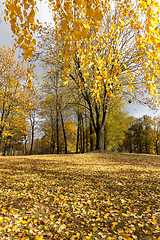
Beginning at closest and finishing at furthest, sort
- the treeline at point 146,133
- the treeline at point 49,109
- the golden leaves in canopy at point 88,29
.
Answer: the golden leaves in canopy at point 88,29 < the treeline at point 49,109 < the treeline at point 146,133

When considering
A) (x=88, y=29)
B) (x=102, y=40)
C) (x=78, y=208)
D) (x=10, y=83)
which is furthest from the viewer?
(x=10, y=83)

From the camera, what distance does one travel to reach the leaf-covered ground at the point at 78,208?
7.55ft

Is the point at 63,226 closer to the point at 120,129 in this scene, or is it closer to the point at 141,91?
the point at 141,91

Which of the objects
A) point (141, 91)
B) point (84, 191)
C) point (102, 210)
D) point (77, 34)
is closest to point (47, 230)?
point (102, 210)

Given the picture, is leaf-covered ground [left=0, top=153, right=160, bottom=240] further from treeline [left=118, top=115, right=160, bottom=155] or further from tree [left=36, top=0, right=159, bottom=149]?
treeline [left=118, top=115, right=160, bottom=155]

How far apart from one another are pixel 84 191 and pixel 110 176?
1536 mm

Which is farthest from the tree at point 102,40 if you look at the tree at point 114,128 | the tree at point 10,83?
the tree at point 10,83

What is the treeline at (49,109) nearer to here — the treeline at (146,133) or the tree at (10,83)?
the tree at (10,83)

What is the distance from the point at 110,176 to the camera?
500 cm

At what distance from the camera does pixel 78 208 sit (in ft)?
9.78

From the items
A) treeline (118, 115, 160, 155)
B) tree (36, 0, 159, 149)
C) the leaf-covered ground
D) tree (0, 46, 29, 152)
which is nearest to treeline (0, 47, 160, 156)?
tree (0, 46, 29, 152)

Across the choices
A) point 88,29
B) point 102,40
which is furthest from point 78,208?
point 102,40

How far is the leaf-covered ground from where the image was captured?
2.30m

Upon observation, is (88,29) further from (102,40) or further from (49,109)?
(49,109)
